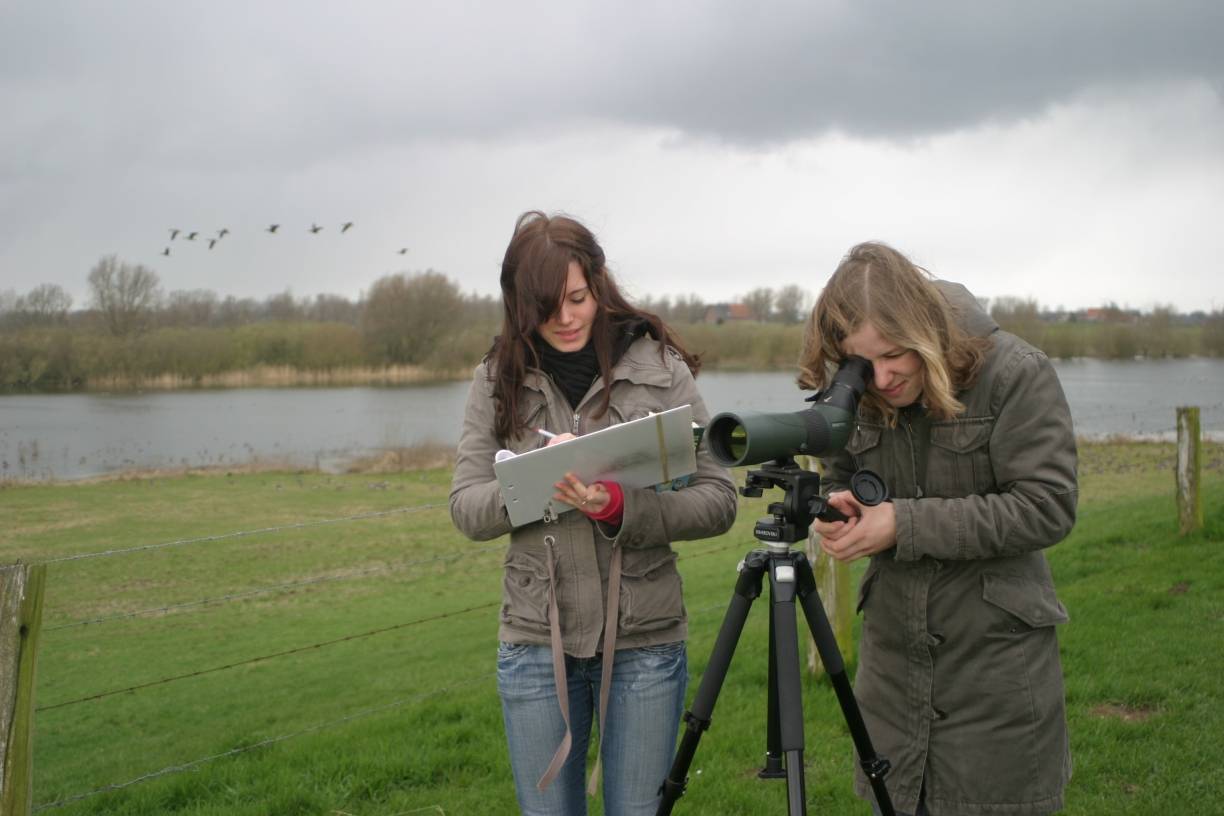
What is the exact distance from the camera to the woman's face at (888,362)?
1.67m

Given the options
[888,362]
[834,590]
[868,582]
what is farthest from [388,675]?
[888,362]

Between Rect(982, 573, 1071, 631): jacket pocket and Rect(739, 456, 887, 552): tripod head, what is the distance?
0.83 ft

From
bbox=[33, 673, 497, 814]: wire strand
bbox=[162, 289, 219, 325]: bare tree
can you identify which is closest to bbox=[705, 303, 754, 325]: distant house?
bbox=[162, 289, 219, 325]: bare tree

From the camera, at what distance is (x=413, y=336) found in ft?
127

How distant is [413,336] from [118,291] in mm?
18372

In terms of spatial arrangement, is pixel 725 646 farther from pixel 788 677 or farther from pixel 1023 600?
pixel 1023 600

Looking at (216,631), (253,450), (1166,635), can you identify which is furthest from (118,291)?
(1166,635)

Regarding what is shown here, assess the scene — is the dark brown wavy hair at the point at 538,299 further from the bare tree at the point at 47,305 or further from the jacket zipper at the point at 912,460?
the bare tree at the point at 47,305

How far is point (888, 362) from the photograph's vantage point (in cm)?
168

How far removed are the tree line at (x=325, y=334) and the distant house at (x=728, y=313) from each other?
38 cm

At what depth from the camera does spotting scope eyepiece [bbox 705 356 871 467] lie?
1572mm

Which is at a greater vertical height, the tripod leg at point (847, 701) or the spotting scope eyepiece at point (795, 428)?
the spotting scope eyepiece at point (795, 428)

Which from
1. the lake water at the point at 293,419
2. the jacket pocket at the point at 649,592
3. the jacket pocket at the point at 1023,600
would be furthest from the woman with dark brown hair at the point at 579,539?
the lake water at the point at 293,419

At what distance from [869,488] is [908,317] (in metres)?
0.30
